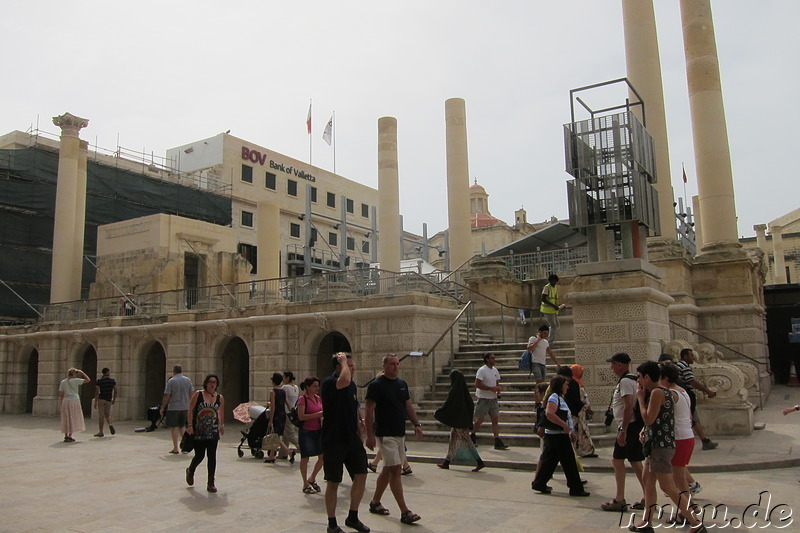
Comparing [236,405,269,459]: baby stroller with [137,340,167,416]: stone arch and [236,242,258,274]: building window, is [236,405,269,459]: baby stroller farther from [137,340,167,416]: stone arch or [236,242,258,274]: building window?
[236,242,258,274]: building window

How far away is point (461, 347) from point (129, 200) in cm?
2656

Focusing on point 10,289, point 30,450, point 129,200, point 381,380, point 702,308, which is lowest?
point 30,450

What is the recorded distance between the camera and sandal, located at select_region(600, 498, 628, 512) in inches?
275

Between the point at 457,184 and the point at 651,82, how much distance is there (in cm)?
1028

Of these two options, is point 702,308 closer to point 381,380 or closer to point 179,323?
point 381,380

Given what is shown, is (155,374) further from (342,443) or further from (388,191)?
(342,443)

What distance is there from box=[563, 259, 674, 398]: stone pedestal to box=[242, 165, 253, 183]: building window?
1542 inches

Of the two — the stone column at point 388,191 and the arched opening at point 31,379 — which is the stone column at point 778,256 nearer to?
the stone column at point 388,191

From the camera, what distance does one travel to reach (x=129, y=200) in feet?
119

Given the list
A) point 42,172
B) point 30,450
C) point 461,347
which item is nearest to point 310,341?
point 461,347

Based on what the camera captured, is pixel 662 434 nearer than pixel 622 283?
Yes

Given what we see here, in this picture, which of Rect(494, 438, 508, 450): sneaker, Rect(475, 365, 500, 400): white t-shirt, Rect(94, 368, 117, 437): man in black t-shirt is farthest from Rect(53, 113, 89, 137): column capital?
Rect(494, 438, 508, 450): sneaker

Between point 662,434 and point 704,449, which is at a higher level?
point 662,434

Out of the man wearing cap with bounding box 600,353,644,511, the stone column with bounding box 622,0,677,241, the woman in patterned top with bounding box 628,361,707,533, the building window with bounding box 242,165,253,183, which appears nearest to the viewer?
the woman in patterned top with bounding box 628,361,707,533
